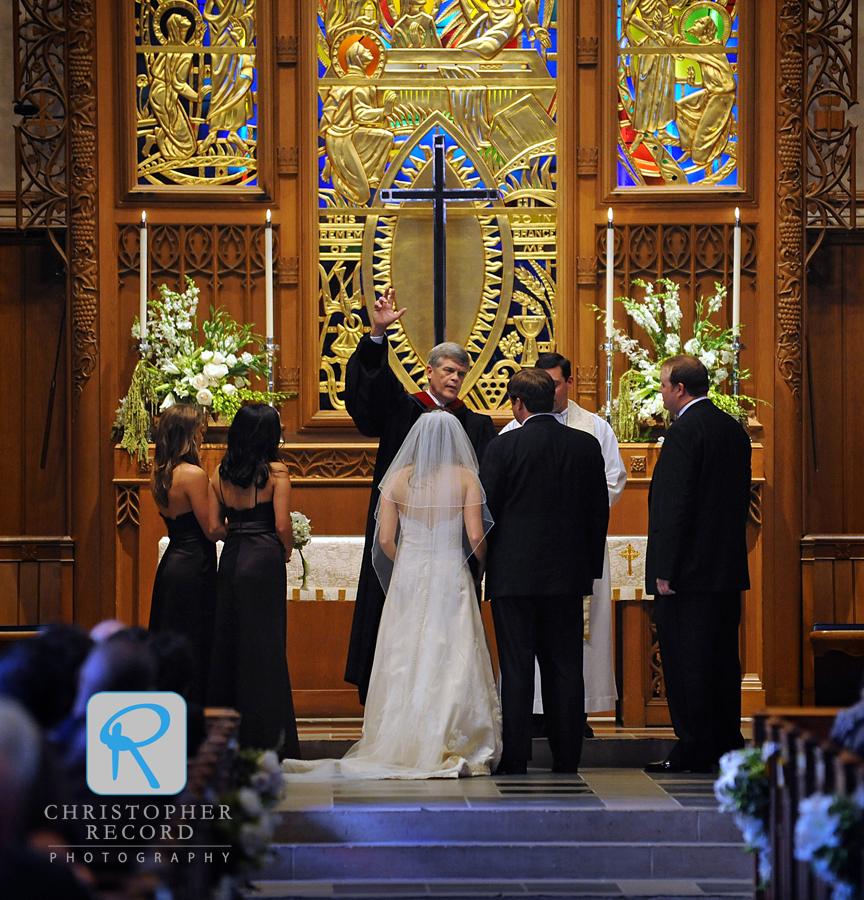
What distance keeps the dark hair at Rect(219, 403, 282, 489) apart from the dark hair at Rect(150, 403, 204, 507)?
0.59 ft

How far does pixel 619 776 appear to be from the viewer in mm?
5785

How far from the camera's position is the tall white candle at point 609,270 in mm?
7359

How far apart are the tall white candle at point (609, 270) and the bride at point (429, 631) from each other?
1734 millimetres

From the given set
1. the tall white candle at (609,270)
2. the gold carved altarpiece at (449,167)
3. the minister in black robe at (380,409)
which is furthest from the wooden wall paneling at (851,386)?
the minister in black robe at (380,409)

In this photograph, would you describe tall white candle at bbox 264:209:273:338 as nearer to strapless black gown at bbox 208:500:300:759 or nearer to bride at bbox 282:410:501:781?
bride at bbox 282:410:501:781

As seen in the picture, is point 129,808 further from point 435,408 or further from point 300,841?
point 435,408

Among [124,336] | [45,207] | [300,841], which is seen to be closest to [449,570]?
[300,841]

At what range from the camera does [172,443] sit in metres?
5.72

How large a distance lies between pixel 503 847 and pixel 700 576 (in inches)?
64.0

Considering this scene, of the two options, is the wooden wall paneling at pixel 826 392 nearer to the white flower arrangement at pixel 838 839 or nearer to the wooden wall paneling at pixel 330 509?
the wooden wall paneling at pixel 330 509

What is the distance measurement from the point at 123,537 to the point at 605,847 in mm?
3480

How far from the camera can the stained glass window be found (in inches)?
310

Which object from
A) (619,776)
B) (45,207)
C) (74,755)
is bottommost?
(619,776)

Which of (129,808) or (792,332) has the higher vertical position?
(792,332)
